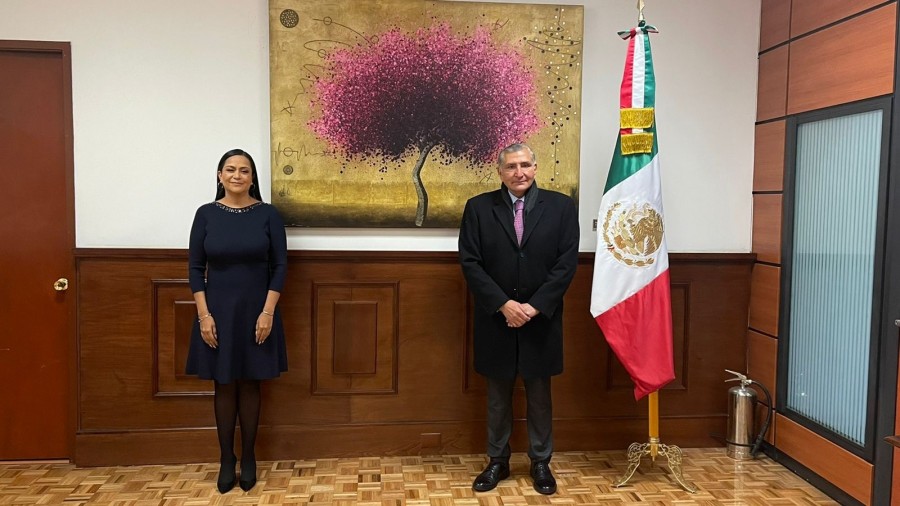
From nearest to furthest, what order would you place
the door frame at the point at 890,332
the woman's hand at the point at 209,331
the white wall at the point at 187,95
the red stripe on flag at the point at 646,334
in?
the door frame at the point at 890,332
the woman's hand at the point at 209,331
the red stripe on flag at the point at 646,334
the white wall at the point at 187,95

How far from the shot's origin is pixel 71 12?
352 centimetres

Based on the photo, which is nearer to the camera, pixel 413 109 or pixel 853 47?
pixel 853 47

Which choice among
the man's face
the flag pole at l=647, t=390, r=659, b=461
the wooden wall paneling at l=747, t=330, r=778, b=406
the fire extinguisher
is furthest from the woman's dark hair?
the wooden wall paneling at l=747, t=330, r=778, b=406

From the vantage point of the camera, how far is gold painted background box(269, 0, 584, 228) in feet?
11.9

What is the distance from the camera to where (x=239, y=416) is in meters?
3.44

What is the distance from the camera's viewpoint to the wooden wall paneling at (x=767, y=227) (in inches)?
148

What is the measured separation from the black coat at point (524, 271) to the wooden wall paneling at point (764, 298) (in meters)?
1.20

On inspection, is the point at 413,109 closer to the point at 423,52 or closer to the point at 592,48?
the point at 423,52

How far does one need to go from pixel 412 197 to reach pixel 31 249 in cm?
192

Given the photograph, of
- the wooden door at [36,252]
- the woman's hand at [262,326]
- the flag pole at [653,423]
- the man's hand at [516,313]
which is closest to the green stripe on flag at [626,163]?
the man's hand at [516,313]

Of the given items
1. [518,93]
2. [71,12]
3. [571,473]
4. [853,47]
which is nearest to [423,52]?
[518,93]

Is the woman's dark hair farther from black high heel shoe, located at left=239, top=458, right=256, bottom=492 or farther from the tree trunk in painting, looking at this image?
black high heel shoe, located at left=239, top=458, right=256, bottom=492

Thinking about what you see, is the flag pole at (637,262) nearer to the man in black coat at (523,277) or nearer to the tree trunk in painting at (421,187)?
the man in black coat at (523,277)

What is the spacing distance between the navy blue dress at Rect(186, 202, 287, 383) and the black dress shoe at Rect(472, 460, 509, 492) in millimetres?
1068
